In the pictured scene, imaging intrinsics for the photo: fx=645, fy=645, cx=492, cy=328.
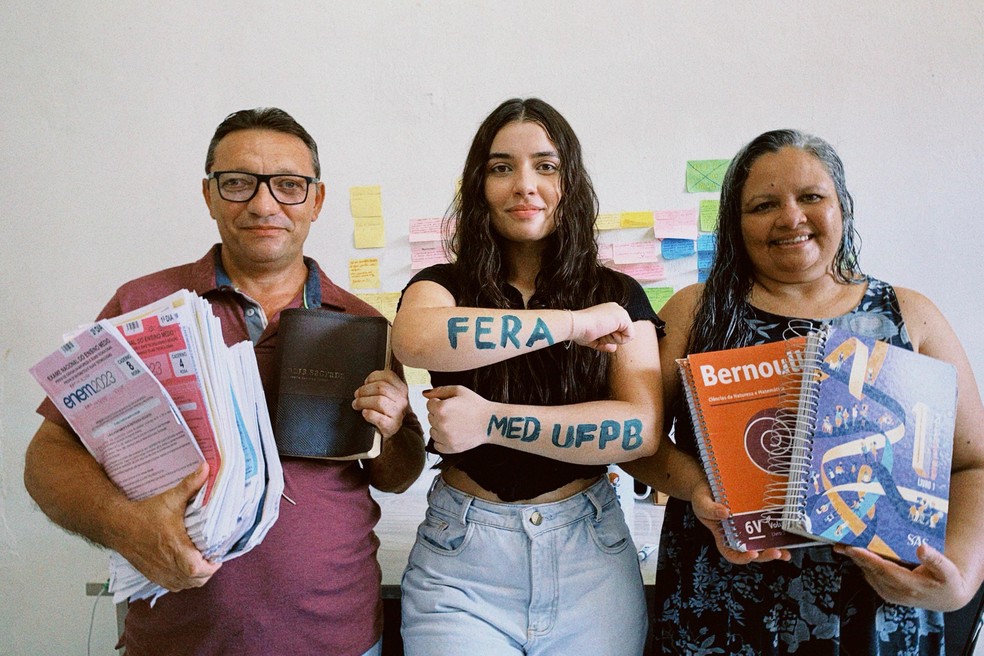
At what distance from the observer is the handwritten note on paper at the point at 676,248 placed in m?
2.33

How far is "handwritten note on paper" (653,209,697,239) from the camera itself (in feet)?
7.61

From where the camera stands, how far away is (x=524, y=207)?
42.9 inches

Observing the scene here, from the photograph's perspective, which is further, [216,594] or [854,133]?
[854,133]

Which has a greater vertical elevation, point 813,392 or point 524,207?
point 524,207

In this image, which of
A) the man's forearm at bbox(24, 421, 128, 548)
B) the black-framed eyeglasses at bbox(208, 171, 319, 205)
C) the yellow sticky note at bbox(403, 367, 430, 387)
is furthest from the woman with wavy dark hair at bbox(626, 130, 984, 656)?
the yellow sticky note at bbox(403, 367, 430, 387)

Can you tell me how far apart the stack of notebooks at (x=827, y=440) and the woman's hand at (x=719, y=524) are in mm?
13

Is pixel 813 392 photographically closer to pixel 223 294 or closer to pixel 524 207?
pixel 524 207

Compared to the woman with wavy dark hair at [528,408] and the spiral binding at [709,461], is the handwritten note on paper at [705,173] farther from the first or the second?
the spiral binding at [709,461]

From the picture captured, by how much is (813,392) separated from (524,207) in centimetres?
53

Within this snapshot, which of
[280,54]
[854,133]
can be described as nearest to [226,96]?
[280,54]

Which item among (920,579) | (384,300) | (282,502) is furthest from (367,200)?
(920,579)

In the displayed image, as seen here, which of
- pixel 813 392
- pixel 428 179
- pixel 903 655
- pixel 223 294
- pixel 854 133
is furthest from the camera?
pixel 428 179

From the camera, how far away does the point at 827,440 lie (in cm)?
89

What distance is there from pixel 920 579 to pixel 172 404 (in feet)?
3.61
